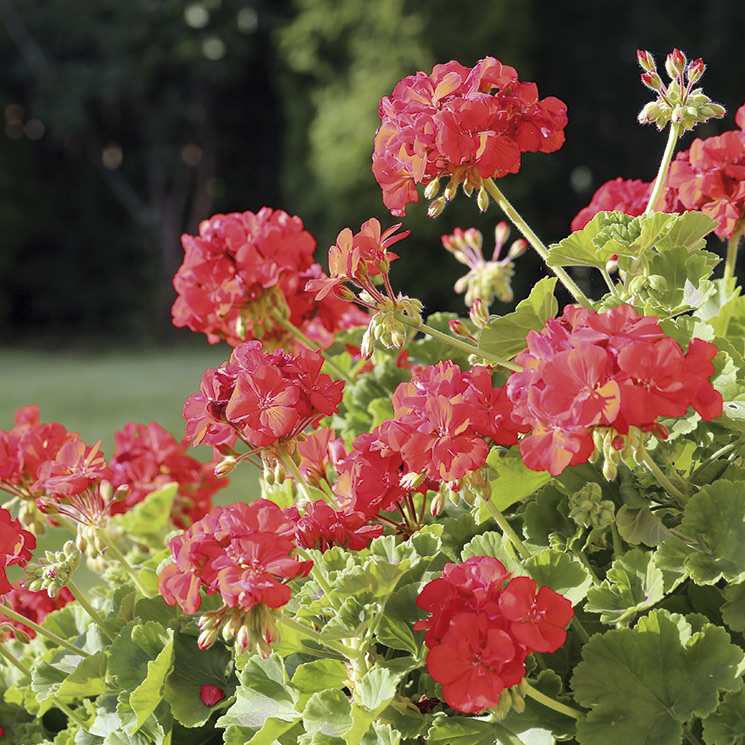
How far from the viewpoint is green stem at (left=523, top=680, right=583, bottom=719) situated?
712mm

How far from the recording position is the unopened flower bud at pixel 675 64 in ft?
2.89

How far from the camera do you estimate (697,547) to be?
2.64ft

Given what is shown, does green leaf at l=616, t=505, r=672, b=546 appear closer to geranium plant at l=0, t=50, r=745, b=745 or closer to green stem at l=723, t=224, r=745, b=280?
geranium plant at l=0, t=50, r=745, b=745

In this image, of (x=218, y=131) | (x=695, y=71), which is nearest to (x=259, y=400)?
(x=695, y=71)

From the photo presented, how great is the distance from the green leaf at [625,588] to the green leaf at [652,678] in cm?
2

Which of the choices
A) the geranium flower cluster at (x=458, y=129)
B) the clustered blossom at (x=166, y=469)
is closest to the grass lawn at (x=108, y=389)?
the clustered blossom at (x=166, y=469)

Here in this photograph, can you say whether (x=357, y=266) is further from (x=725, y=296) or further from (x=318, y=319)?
(x=318, y=319)

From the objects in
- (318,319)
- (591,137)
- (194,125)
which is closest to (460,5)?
(591,137)

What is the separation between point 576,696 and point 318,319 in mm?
828

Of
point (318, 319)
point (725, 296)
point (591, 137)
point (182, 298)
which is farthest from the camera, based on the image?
point (591, 137)

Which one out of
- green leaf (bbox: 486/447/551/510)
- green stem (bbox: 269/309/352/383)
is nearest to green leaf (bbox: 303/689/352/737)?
green leaf (bbox: 486/447/551/510)

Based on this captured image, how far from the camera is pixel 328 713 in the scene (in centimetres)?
76

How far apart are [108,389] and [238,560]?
7.96 meters

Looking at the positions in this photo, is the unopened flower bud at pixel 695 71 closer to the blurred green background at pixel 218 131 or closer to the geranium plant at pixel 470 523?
the geranium plant at pixel 470 523
